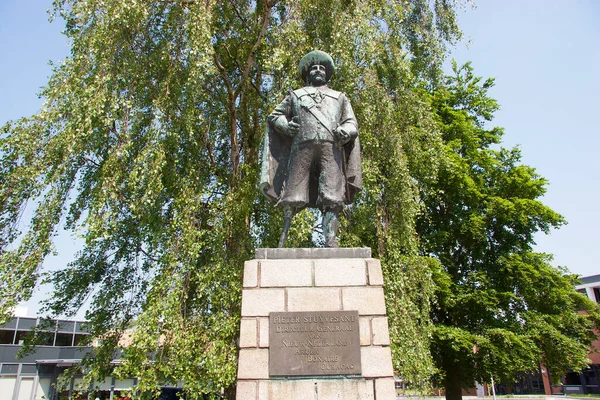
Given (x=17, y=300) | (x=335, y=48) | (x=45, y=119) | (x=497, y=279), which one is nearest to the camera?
(x=17, y=300)

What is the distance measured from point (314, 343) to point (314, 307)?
0.35 meters

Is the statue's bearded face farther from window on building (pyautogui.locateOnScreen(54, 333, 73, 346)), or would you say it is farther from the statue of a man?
window on building (pyautogui.locateOnScreen(54, 333, 73, 346))

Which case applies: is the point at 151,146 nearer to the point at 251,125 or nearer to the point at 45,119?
the point at 45,119

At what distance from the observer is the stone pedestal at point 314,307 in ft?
13.7

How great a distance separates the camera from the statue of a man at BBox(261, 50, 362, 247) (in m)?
5.11

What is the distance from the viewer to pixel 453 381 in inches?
608

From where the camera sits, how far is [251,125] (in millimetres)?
12445

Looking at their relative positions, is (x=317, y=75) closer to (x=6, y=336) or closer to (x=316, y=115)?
(x=316, y=115)

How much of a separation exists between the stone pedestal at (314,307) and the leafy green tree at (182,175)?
3.89m

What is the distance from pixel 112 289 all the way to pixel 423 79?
394 inches

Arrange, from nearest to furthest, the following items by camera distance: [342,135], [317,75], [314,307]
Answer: [314,307], [342,135], [317,75]

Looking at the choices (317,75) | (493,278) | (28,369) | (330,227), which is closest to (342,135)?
(317,75)

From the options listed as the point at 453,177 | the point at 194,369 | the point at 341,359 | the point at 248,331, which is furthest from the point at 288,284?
the point at 453,177

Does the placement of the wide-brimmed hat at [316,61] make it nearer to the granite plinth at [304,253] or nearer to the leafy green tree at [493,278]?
the granite plinth at [304,253]
